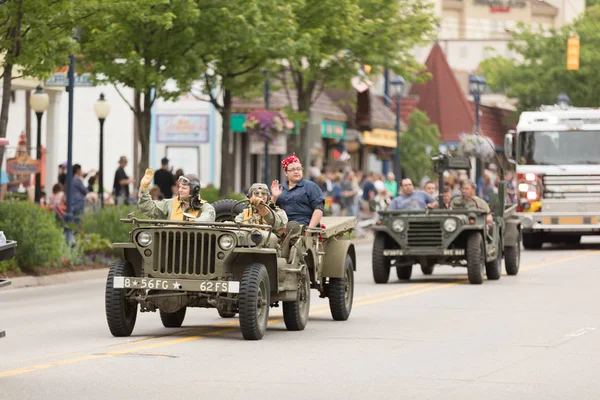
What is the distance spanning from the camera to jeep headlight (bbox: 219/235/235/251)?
13.9 metres

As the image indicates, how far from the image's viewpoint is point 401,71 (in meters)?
39.8

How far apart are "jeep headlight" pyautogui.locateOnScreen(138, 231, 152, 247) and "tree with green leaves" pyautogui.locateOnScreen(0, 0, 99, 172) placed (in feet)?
31.6

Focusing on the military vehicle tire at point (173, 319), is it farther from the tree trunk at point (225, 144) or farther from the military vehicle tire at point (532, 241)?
the military vehicle tire at point (532, 241)

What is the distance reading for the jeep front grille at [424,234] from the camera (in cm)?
2295

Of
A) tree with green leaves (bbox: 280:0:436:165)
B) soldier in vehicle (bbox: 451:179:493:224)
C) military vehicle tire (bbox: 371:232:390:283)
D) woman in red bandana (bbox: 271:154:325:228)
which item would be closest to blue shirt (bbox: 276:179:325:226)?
woman in red bandana (bbox: 271:154:325:228)

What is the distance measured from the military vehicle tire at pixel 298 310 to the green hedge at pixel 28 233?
30.8 feet

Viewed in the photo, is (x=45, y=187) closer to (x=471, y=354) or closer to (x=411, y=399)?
(x=471, y=354)

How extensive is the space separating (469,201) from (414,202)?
102 centimetres

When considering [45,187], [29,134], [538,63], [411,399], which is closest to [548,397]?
[411,399]

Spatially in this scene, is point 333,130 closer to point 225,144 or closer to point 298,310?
point 225,144

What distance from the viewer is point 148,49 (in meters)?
29.4

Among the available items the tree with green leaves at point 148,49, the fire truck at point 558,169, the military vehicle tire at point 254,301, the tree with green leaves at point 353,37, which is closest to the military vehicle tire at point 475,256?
the tree with green leaves at point 148,49

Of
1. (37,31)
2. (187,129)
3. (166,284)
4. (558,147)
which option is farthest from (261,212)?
(187,129)

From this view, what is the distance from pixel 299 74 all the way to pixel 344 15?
565cm
